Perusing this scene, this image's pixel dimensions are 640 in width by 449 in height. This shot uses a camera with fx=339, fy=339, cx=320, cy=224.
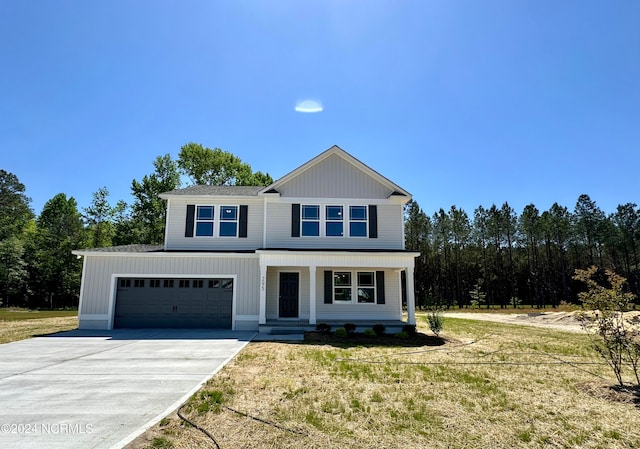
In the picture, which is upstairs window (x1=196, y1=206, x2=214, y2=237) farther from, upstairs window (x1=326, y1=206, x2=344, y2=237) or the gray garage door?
upstairs window (x1=326, y1=206, x2=344, y2=237)

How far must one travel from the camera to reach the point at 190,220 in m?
15.9

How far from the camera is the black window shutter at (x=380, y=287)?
15.3 m

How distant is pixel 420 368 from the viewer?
7543 millimetres

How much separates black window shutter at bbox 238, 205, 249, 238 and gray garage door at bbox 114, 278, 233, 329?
261 centimetres

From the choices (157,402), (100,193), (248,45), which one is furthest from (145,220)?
(157,402)

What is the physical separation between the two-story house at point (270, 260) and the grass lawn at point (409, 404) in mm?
5756

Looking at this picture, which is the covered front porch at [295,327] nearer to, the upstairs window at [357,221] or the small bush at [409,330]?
the small bush at [409,330]

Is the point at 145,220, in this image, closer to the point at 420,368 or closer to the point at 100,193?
the point at 100,193

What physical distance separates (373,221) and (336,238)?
6.26ft

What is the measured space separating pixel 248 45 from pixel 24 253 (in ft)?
133

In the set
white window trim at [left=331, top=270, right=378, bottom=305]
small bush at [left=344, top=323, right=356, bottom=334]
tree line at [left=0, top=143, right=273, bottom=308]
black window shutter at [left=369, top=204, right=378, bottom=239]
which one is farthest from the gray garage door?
tree line at [left=0, top=143, right=273, bottom=308]

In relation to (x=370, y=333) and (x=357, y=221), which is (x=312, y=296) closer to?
(x=370, y=333)

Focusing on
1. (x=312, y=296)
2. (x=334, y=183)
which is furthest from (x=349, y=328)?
(x=334, y=183)

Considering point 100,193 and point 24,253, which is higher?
point 100,193
